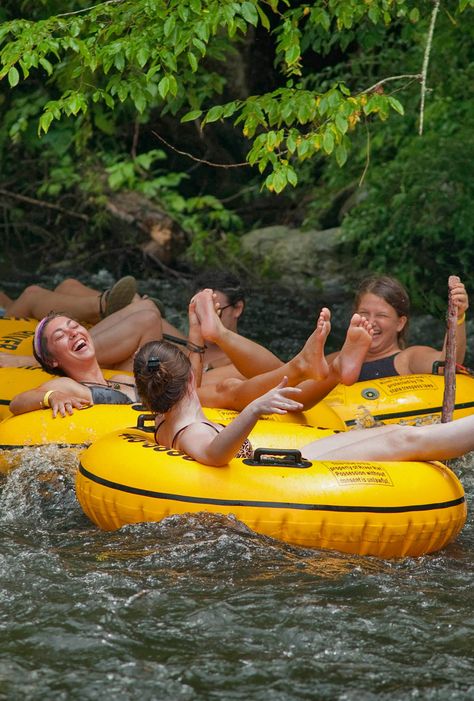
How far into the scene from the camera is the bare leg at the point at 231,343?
18.5 feet

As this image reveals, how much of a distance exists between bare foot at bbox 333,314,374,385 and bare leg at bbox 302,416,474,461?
50cm

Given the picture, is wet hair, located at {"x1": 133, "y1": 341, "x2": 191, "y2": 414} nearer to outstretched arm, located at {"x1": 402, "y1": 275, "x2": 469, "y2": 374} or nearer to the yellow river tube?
the yellow river tube

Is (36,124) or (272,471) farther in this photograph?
(36,124)

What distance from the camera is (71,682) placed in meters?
3.32

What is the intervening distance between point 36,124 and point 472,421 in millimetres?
6667

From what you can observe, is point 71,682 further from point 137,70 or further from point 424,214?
point 424,214

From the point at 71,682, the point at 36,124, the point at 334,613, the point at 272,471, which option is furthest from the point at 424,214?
the point at 71,682

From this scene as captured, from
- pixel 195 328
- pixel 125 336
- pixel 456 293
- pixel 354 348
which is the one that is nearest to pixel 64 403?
pixel 195 328

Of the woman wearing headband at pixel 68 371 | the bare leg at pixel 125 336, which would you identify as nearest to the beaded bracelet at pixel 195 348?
the woman wearing headband at pixel 68 371

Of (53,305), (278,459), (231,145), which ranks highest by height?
(231,145)

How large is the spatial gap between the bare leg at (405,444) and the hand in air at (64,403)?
1272 mm

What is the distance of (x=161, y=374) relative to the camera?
14.7 ft

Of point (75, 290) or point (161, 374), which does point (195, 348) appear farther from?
point (75, 290)

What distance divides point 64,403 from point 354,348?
1.45m
